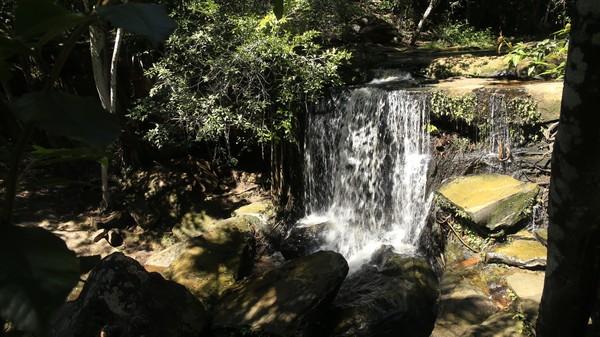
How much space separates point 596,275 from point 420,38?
43.5 feet

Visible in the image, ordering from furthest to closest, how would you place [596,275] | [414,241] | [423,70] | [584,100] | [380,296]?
[423,70], [414,241], [380,296], [596,275], [584,100]

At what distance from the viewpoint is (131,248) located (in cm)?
809

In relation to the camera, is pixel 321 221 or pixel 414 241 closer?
pixel 414 241

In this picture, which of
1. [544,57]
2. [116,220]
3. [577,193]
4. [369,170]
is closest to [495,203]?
[369,170]

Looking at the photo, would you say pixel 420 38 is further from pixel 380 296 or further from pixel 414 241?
pixel 380 296

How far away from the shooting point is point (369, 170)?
7.78m

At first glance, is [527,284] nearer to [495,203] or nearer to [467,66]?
[495,203]

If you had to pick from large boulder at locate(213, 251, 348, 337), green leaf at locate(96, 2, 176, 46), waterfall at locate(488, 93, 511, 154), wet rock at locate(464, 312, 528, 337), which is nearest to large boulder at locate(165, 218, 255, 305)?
large boulder at locate(213, 251, 348, 337)

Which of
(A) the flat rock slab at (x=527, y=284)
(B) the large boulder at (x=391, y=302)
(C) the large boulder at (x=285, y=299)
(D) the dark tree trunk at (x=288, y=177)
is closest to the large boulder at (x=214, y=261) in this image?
(C) the large boulder at (x=285, y=299)

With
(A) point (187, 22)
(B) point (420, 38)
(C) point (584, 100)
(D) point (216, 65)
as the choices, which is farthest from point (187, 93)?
(B) point (420, 38)

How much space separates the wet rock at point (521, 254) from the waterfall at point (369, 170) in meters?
1.43

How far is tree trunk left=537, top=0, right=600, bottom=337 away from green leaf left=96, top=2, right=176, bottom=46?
1060 mm

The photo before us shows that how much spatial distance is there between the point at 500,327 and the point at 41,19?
187 inches

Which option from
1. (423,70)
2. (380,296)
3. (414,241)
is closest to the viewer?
(380,296)
